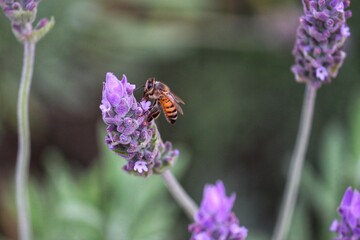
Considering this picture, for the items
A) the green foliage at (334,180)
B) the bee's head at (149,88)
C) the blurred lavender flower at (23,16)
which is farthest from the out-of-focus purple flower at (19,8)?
the green foliage at (334,180)

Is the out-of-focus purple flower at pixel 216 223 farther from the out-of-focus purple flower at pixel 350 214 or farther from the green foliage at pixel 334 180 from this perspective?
the green foliage at pixel 334 180

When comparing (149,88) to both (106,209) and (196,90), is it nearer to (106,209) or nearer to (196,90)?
(106,209)

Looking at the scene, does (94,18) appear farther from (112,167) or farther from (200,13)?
(112,167)

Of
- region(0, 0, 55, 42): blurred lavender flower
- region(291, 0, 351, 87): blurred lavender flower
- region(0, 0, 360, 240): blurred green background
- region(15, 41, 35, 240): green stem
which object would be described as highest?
region(0, 0, 360, 240): blurred green background

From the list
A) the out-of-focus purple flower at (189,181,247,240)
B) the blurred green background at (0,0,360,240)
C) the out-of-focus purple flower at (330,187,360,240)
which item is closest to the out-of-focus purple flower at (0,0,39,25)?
the out-of-focus purple flower at (189,181,247,240)

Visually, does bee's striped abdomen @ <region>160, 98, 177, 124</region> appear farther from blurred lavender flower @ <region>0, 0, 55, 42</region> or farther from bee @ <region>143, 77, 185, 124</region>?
blurred lavender flower @ <region>0, 0, 55, 42</region>
